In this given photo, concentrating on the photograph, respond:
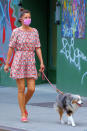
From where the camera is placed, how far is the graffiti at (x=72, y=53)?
12.4 meters

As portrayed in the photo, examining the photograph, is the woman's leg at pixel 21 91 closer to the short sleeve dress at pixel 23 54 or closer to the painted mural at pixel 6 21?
the short sleeve dress at pixel 23 54

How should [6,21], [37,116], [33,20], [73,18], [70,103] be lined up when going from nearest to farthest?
1. [70,103]
2. [37,116]
3. [73,18]
4. [6,21]
5. [33,20]

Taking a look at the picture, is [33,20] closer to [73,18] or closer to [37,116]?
[73,18]

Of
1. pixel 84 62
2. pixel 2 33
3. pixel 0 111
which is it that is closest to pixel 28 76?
pixel 0 111

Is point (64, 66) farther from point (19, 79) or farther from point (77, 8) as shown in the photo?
point (19, 79)

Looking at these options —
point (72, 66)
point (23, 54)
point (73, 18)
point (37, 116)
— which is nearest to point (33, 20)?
point (73, 18)

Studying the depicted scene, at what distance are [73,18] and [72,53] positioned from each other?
919mm

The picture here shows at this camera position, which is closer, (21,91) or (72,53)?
(21,91)

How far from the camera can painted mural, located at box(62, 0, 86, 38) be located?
40.1ft

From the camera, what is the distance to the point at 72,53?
12.6m

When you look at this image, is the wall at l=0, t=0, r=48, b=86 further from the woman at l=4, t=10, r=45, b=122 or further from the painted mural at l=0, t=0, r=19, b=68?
the woman at l=4, t=10, r=45, b=122

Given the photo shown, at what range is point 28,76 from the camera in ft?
27.7

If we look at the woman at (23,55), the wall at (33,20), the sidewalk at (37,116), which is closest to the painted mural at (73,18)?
the sidewalk at (37,116)

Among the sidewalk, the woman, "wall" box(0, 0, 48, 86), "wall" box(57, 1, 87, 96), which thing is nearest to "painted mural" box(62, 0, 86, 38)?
"wall" box(57, 1, 87, 96)
